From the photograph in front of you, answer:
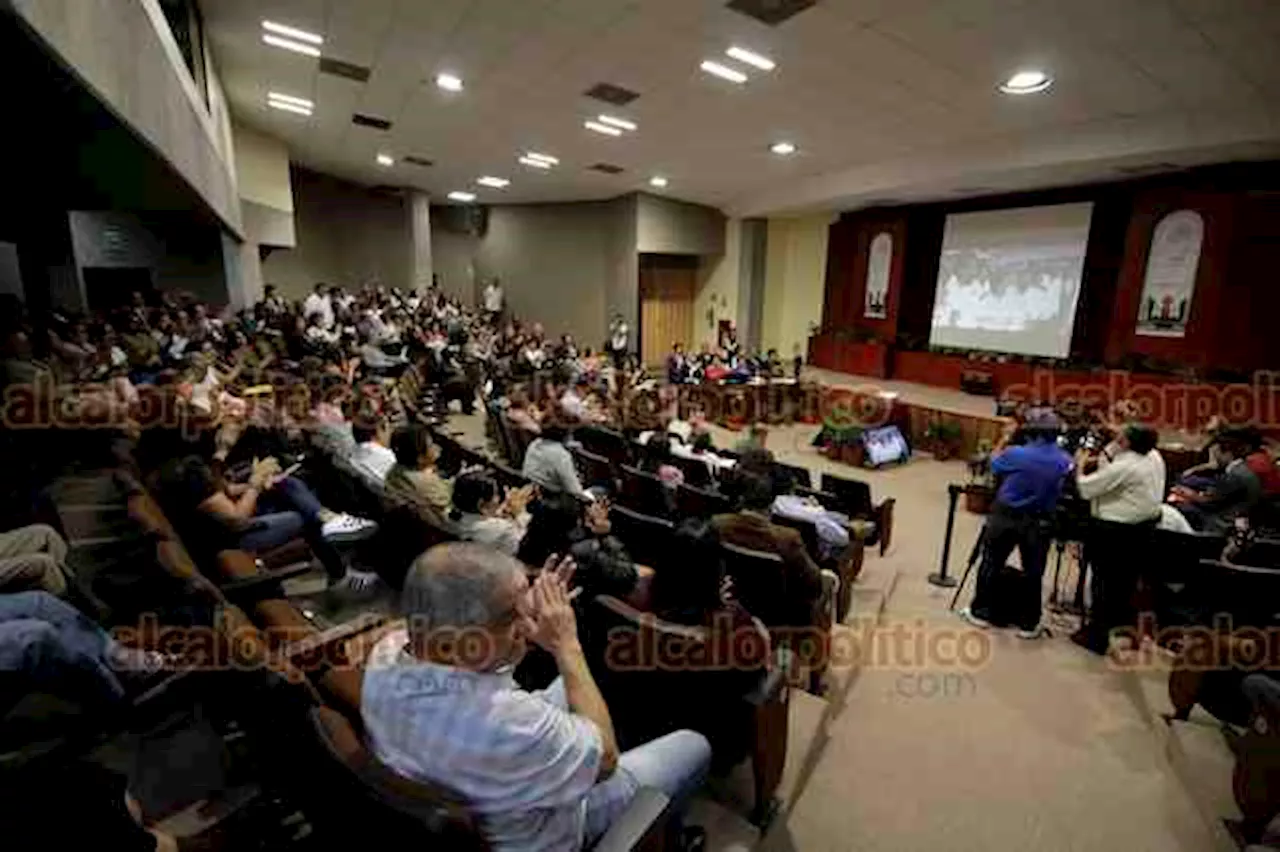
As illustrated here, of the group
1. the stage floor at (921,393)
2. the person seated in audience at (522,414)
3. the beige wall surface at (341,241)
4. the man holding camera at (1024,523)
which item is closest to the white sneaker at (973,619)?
the man holding camera at (1024,523)

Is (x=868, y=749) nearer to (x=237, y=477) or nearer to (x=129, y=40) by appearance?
(x=237, y=477)

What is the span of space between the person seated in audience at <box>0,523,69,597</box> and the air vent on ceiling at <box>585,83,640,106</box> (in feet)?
18.6

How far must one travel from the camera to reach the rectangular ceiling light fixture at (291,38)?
5605 millimetres

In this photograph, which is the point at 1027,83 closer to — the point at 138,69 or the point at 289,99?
the point at 138,69

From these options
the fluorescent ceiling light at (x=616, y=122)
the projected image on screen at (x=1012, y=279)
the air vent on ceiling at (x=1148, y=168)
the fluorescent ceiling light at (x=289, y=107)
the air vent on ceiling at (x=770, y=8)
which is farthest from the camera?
the projected image on screen at (x=1012, y=279)

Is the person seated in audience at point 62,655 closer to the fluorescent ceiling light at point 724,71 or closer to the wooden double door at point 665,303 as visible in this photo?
the fluorescent ceiling light at point 724,71

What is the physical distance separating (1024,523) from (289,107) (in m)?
9.61

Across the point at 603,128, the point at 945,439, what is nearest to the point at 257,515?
the point at 603,128

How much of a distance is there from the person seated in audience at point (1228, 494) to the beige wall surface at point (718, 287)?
35.5 feet

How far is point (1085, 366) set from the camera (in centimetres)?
893

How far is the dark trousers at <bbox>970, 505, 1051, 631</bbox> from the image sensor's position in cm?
360

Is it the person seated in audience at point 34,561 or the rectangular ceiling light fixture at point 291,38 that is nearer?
the person seated in audience at point 34,561

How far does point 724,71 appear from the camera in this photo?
566 cm

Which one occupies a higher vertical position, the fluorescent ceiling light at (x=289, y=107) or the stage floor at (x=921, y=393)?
the fluorescent ceiling light at (x=289, y=107)
